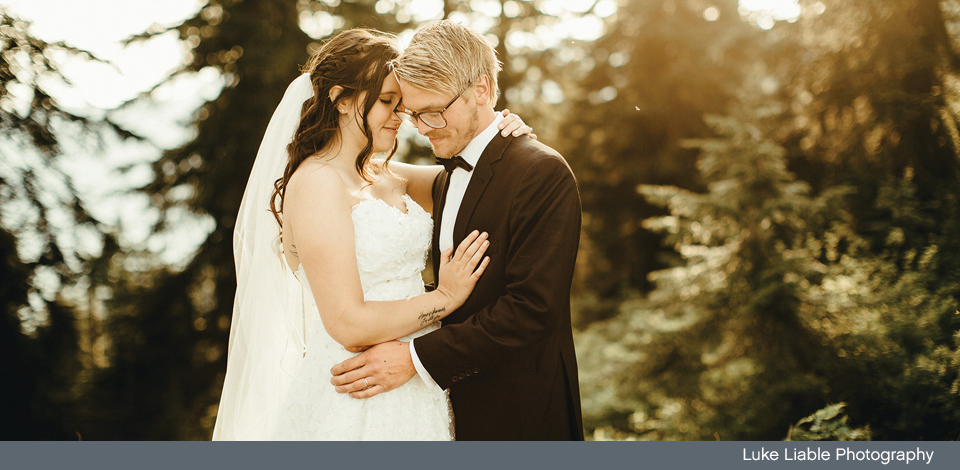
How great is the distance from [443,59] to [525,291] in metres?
1.06

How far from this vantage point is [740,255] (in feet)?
18.3

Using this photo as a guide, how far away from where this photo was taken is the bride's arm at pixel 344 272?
89.3 inches

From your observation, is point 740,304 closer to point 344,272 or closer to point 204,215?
point 344,272

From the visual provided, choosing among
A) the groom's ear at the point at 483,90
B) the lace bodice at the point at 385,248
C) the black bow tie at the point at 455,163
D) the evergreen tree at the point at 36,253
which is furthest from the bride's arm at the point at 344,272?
the evergreen tree at the point at 36,253

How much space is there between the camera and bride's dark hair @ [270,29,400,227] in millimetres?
2527

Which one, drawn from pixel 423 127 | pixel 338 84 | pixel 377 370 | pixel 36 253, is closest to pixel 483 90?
pixel 423 127

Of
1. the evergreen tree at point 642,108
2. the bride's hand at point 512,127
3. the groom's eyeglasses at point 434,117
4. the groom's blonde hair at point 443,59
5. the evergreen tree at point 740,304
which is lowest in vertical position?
the evergreen tree at point 740,304

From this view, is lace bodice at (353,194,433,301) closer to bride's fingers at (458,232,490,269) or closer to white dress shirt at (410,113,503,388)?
white dress shirt at (410,113,503,388)

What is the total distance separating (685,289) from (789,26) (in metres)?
4.07

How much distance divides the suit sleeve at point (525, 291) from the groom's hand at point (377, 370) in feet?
0.36

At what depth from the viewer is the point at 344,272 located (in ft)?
7.45

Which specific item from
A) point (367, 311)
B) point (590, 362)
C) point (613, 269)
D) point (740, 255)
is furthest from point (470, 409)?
point (613, 269)

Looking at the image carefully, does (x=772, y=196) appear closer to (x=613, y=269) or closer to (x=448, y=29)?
(x=448, y=29)

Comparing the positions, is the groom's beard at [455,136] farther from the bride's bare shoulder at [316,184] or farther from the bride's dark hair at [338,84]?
the bride's bare shoulder at [316,184]
